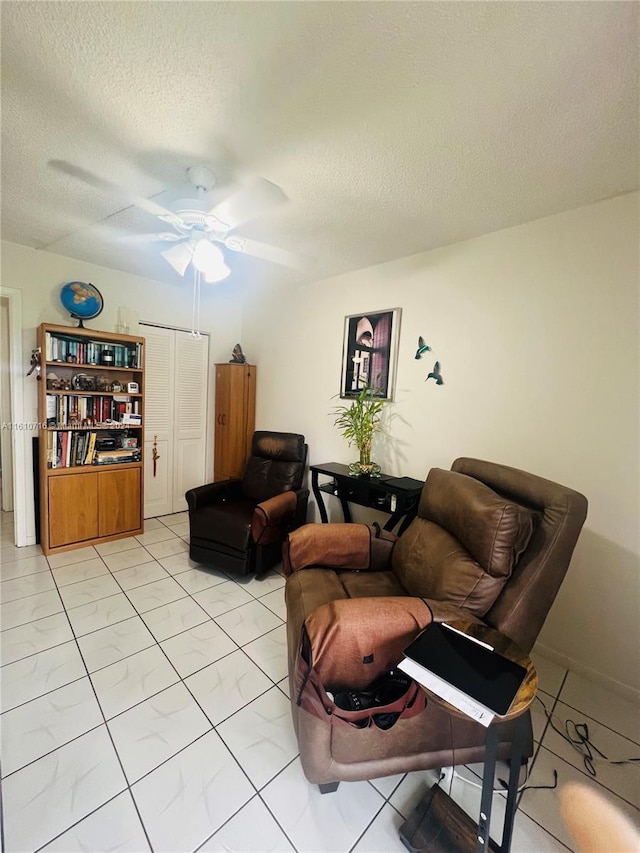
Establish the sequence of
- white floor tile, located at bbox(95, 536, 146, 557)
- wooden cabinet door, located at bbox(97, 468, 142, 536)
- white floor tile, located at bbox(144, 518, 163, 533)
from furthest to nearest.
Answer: white floor tile, located at bbox(144, 518, 163, 533), wooden cabinet door, located at bbox(97, 468, 142, 536), white floor tile, located at bbox(95, 536, 146, 557)

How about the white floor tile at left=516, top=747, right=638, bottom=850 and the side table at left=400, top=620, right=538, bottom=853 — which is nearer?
the side table at left=400, top=620, right=538, bottom=853

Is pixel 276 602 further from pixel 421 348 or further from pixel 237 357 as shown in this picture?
pixel 237 357

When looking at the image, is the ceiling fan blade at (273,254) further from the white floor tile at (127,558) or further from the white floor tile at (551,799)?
the white floor tile at (551,799)

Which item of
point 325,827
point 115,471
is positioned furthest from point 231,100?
point 115,471

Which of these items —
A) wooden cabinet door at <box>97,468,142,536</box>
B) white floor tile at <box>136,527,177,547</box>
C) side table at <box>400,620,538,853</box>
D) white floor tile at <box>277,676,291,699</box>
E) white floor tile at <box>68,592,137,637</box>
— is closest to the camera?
side table at <box>400,620,538,853</box>

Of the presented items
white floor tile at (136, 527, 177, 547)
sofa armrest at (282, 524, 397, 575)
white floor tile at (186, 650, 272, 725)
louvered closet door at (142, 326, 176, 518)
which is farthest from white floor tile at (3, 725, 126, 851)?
louvered closet door at (142, 326, 176, 518)

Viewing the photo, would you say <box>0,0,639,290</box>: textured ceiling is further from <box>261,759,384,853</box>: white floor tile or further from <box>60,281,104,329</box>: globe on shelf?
<box>261,759,384,853</box>: white floor tile

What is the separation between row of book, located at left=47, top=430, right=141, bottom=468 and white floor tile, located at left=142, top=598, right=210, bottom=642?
151 cm

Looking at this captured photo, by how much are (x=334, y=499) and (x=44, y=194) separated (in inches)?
116

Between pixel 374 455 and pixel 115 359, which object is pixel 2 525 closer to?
pixel 115 359

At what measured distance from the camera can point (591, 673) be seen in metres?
1.83

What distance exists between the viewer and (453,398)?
2346 mm

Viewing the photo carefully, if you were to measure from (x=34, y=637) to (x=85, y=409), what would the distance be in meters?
1.79

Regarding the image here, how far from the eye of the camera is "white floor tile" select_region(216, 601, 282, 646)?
2.01 metres
